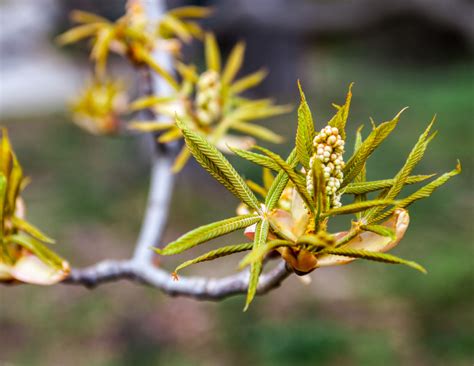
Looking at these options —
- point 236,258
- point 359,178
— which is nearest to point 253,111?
point 359,178

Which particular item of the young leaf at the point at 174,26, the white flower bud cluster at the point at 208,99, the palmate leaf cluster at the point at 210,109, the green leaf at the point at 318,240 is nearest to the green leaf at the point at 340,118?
the green leaf at the point at 318,240

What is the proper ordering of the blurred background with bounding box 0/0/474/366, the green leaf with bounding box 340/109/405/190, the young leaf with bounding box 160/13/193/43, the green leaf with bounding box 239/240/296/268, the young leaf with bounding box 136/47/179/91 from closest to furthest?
the green leaf with bounding box 239/240/296/268
the green leaf with bounding box 340/109/405/190
the young leaf with bounding box 136/47/179/91
the young leaf with bounding box 160/13/193/43
the blurred background with bounding box 0/0/474/366

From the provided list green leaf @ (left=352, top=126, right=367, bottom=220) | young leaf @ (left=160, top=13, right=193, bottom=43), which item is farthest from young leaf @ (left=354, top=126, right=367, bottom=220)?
young leaf @ (left=160, top=13, right=193, bottom=43)

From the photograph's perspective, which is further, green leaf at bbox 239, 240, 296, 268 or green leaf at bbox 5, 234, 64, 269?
green leaf at bbox 5, 234, 64, 269

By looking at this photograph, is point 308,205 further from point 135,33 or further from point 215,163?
point 135,33

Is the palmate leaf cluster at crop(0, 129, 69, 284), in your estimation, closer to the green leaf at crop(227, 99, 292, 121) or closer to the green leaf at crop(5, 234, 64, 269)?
the green leaf at crop(5, 234, 64, 269)

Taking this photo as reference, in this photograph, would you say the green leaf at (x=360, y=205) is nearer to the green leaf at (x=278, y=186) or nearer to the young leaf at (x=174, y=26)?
the green leaf at (x=278, y=186)

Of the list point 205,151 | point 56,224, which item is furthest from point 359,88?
point 205,151

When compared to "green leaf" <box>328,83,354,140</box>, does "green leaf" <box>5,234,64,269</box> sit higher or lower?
lower

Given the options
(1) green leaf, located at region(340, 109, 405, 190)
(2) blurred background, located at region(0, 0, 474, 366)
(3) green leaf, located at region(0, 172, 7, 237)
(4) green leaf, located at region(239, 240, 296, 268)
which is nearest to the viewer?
(4) green leaf, located at region(239, 240, 296, 268)
